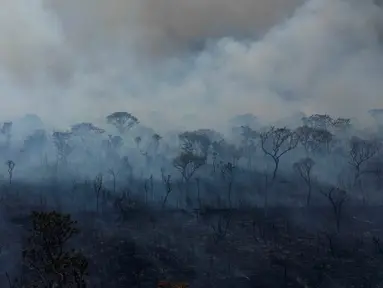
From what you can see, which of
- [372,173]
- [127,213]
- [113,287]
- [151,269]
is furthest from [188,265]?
[372,173]

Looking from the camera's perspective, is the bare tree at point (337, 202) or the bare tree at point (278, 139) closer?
the bare tree at point (337, 202)

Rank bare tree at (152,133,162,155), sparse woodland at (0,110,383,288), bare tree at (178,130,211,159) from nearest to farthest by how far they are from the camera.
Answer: sparse woodland at (0,110,383,288) → bare tree at (178,130,211,159) → bare tree at (152,133,162,155)

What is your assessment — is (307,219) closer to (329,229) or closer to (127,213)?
(329,229)

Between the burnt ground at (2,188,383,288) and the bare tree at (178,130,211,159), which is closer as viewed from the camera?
the burnt ground at (2,188,383,288)

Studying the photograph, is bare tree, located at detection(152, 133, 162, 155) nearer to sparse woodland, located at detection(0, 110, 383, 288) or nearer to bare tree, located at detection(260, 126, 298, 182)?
sparse woodland, located at detection(0, 110, 383, 288)

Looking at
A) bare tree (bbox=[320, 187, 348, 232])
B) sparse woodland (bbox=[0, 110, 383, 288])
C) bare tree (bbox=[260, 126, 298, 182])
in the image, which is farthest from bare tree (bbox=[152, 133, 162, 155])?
bare tree (bbox=[320, 187, 348, 232])

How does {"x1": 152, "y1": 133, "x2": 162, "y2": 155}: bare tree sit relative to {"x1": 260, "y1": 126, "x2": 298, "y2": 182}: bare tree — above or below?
above

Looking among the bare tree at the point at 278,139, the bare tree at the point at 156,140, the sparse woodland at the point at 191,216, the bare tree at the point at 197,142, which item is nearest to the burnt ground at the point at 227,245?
the sparse woodland at the point at 191,216

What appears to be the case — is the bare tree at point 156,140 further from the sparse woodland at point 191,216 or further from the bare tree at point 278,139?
the bare tree at point 278,139
